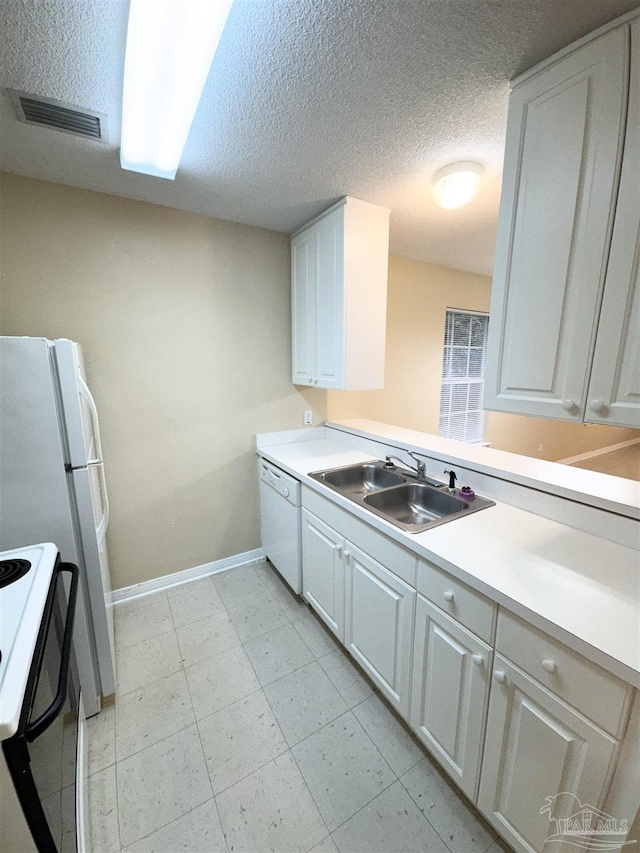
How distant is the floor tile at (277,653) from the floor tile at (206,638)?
5.4 inches

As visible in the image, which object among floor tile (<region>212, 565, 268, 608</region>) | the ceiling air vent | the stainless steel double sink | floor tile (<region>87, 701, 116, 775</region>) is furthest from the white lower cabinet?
the ceiling air vent

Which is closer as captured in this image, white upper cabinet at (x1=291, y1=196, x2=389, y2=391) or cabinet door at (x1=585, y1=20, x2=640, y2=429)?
cabinet door at (x1=585, y1=20, x2=640, y2=429)

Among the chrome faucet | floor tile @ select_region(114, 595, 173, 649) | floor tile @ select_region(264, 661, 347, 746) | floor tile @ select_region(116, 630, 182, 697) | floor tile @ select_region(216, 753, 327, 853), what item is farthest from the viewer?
floor tile @ select_region(114, 595, 173, 649)

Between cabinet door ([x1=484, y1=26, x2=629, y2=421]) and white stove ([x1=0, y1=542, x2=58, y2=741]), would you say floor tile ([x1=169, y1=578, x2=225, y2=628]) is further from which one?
cabinet door ([x1=484, y1=26, x2=629, y2=421])

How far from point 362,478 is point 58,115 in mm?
2142

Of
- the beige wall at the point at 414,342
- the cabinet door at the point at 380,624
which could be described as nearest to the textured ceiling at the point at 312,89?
the beige wall at the point at 414,342

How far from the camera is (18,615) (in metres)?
0.87

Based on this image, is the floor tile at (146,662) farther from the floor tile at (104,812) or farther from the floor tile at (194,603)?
the floor tile at (104,812)

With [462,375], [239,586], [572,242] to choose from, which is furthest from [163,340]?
[462,375]

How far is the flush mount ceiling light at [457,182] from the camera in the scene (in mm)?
1575

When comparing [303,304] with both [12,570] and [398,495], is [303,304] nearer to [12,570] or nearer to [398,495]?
[398,495]

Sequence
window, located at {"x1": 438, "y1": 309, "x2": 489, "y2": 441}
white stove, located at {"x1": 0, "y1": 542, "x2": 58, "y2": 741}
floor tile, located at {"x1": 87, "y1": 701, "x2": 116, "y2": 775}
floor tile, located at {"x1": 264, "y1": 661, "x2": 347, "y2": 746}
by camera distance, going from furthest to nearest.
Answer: window, located at {"x1": 438, "y1": 309, "x2": 489, "y2": 441} < floor tile, located at {"x1": 264, "y1": 661, "x2": 347, "y2": 746} < floor tile, located at {"x1": 87, "y1": 701, "x2": 116, "y2": 775} < white stove, located at {"x1": 0, "y1": 542, "x2": 58, "y2": 741}

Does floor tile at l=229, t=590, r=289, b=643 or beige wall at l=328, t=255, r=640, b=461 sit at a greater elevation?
beige wall at l=328, t=255, r=640, b=461

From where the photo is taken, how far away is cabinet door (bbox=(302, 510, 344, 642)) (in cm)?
170
